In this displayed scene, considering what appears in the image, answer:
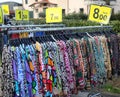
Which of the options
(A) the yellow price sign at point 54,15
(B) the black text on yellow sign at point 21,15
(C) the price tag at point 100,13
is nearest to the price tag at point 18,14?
(B) the black text on yellow sign at point 21,15

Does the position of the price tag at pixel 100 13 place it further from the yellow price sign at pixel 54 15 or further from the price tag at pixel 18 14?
the price tag at pixel 18 14

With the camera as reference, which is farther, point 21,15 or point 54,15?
point 21,15

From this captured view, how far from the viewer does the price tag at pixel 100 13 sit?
6230 mm

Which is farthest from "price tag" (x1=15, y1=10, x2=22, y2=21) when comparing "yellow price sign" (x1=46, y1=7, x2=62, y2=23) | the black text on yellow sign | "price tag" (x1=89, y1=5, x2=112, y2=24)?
"price tag" (x1=89, y1=5, x2=112, y2=24)

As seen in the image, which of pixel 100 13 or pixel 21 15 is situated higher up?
pixel 100 13

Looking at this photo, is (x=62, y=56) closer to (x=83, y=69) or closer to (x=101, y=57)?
(x=83, y=69)

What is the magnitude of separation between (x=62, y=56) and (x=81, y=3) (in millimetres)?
35989

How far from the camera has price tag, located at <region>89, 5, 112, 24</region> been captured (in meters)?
6.23

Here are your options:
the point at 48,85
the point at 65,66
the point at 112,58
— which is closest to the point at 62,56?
the point at 65,66

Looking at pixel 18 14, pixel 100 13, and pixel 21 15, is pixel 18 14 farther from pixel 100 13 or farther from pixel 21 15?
pixel 100 13

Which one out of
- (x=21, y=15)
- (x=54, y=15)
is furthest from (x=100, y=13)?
Answer: (x=21, y=15)

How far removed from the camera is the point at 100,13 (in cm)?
629

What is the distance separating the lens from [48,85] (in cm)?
494

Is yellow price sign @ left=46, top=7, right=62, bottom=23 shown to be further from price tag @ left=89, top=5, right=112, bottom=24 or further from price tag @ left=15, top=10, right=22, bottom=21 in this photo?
price tag @ left=15, top=10, right=22, bottom=21
